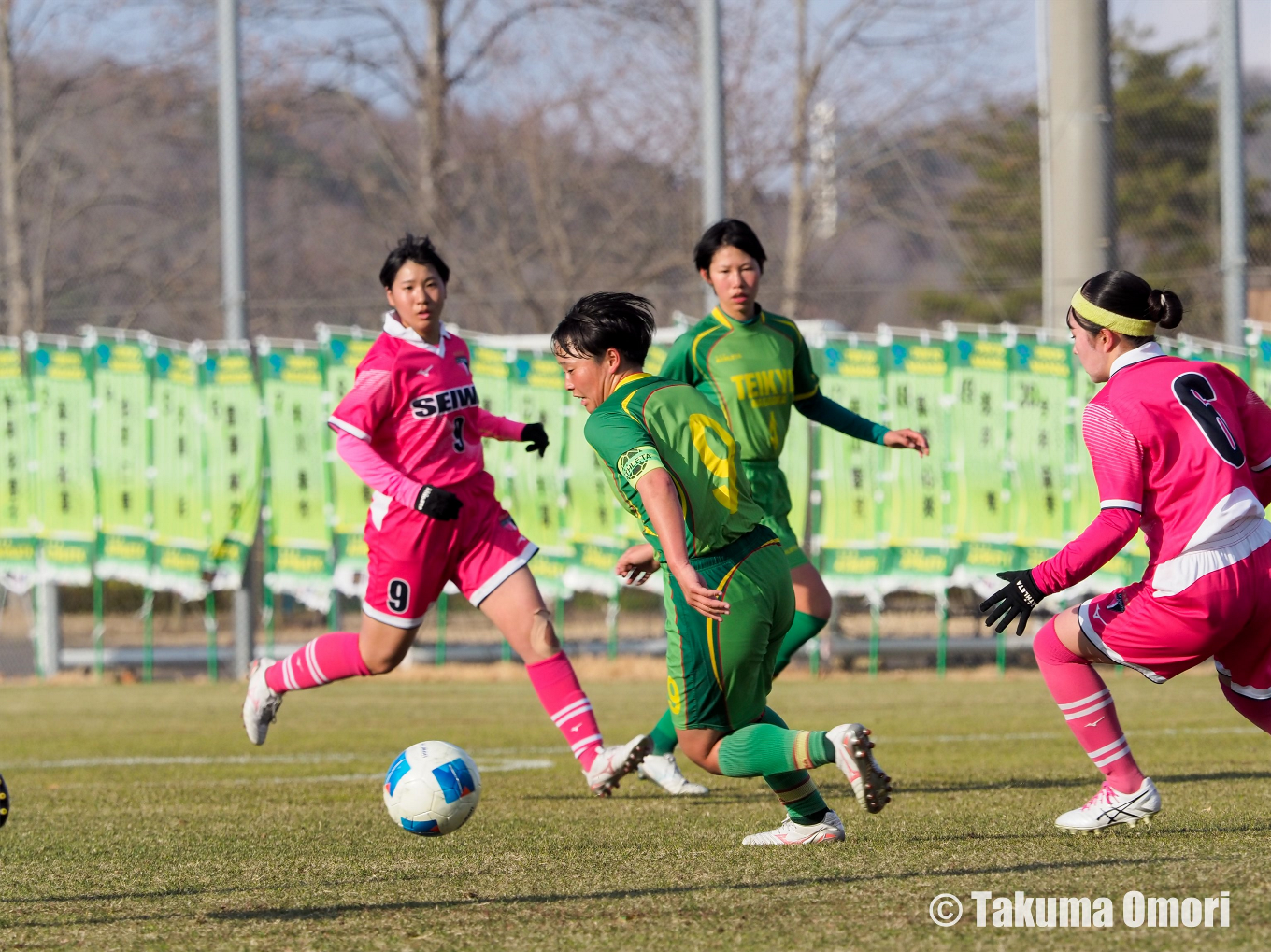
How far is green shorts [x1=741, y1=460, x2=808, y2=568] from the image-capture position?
6309mm

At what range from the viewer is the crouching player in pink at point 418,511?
625cm

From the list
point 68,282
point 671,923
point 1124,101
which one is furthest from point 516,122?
point 671,923

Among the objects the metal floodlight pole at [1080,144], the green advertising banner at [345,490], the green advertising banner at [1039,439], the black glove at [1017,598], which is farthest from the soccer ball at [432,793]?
the metal floodlight pole at [1080,144]

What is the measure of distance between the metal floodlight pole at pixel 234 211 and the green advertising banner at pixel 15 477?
6.54 feet

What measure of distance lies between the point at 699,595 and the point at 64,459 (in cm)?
1182

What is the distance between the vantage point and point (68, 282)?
731 inches

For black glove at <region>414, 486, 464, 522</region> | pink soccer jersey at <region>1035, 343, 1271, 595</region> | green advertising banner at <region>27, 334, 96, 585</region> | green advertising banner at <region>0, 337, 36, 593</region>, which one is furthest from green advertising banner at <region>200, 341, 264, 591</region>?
pink soccer jersey at <region>1035, 343, 1271, 595</region>

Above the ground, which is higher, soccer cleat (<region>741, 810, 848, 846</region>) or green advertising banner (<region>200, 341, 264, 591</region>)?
green advertising banner (<region>200, 341, 264, 591</region>)

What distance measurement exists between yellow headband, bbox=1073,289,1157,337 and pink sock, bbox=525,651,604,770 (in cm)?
245

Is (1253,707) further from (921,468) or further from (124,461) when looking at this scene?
(124,461)

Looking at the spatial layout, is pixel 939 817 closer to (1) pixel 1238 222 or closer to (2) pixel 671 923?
(2) pixel 671 923

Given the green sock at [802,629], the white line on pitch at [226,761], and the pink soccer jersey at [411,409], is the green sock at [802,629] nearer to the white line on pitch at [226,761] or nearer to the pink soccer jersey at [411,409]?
the pink soccer jersey at [411,409]

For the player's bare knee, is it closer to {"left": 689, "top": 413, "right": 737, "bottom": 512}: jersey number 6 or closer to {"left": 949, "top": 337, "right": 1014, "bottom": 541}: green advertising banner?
{"left": 689, "top": 413, "right": 737, "bottom": 512}: jersey number 6

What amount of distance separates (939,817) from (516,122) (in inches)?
613
